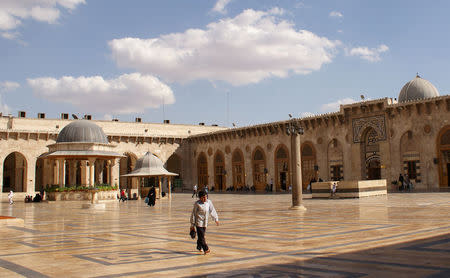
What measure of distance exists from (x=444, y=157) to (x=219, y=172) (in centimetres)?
2081

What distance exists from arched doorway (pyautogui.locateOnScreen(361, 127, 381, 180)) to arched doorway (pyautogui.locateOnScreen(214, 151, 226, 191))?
48.1ft

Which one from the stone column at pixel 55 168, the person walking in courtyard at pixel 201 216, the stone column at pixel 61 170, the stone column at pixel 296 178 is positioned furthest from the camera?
the stone column at pixel 55 168

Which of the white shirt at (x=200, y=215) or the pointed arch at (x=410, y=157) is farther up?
the pointed arch at (x=410, y=157)

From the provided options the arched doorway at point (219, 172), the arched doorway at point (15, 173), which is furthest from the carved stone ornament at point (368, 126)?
the arched doorway at point (15, 173)

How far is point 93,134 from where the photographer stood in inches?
1164

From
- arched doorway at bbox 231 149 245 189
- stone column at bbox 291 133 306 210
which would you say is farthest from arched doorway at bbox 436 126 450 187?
arched doorway at bbox 231 149 245 189

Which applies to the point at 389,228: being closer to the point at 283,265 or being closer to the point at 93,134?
the point at 283,265

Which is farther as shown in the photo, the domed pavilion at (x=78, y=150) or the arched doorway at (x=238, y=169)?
the arched doorway at (x=238, y=169)

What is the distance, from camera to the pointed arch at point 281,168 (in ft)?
117

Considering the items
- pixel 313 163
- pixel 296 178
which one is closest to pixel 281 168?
pixel 313 163

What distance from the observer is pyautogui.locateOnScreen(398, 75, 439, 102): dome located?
100ft

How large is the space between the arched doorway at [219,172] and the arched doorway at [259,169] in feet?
14.2

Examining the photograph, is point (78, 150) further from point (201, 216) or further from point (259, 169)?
point (201, 216)

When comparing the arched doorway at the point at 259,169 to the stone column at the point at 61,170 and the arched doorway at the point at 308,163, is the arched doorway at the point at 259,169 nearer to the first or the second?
the arched doorway at the point at 308,163
